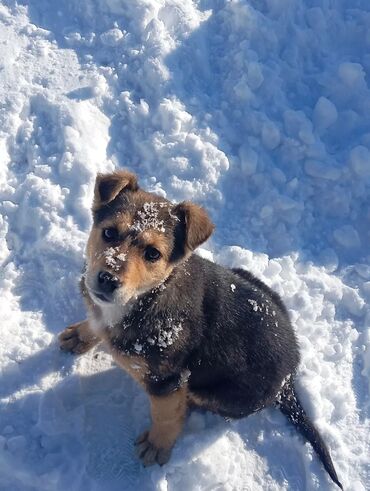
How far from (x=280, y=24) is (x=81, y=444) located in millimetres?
6391

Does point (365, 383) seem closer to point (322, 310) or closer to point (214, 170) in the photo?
point (322, 310)

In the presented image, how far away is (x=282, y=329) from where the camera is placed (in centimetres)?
566

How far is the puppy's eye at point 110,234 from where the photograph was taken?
194 inches

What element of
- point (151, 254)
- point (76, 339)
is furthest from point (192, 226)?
point (76, 339)

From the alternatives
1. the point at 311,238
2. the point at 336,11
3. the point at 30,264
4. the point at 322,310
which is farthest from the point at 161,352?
the point at 336,11

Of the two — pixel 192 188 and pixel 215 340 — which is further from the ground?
pixel 215 340

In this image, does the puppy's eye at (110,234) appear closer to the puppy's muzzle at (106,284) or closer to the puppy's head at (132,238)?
the puppy's head at (132,238)

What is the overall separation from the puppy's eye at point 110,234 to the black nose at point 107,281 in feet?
1.19

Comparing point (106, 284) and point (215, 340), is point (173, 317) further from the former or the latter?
point (106, 284)

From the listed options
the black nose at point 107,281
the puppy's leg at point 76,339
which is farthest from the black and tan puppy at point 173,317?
the puppy's leg at point 76,339

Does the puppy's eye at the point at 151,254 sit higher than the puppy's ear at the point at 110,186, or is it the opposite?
the puppy's ear at the point at 110,186

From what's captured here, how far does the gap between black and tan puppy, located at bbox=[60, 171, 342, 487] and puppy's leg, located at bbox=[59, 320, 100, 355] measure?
432mm

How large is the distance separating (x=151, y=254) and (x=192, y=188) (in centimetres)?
254

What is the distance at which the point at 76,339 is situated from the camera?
611 cm
